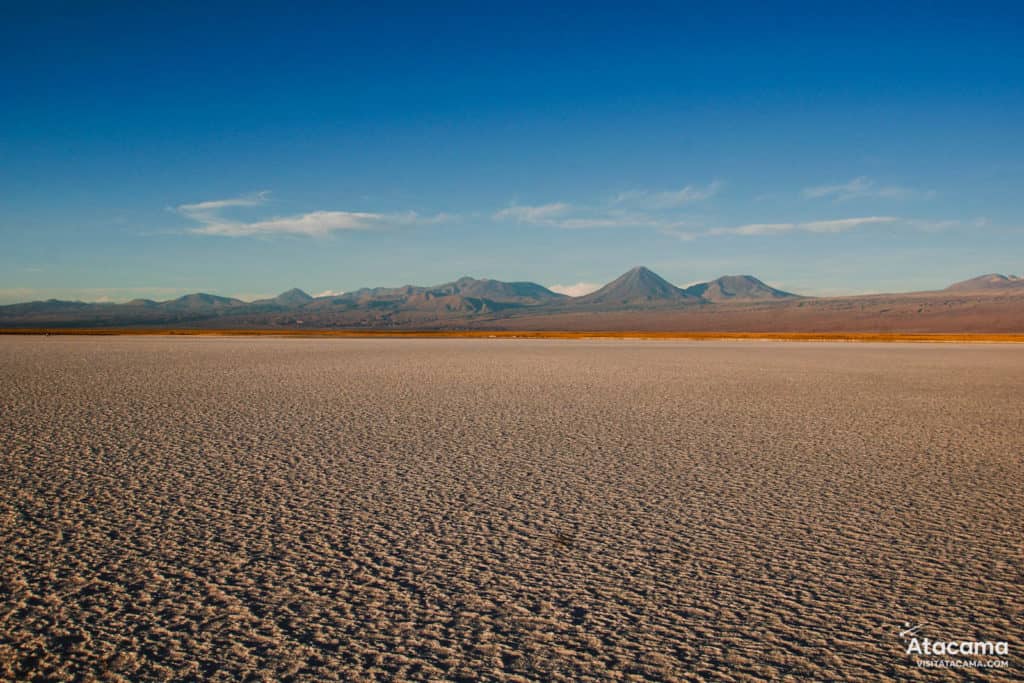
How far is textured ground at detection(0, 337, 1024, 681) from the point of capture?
327 centimetres

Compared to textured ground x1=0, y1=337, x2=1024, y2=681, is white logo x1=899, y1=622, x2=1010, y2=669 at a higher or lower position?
lower

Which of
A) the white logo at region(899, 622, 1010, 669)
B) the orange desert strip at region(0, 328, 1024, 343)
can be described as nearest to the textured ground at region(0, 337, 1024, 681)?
the white logo at region(899, 622, 1010, 669)

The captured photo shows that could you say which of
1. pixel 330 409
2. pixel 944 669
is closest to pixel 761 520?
pixel 944 669

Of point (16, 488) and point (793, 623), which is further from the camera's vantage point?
point (16, 488)

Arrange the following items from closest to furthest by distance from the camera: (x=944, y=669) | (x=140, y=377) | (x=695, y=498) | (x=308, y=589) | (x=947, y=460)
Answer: (x=944, y=669)
(x=308, y=589)
(x=695, y=498)
(x=947, y=460)
(x=140, y=377)

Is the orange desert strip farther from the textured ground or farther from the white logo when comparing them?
the white logo

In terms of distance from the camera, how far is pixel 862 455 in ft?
26.0

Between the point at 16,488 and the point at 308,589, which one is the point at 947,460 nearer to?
the point at 308,589

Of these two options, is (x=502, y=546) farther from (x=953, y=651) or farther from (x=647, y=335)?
(x=647, y=335)

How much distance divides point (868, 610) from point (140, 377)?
1860 centimetres

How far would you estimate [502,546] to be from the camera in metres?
4.73

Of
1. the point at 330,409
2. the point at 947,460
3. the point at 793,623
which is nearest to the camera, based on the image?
the point at 793,623

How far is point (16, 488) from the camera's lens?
6.20 m

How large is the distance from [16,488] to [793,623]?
649 centimetres
